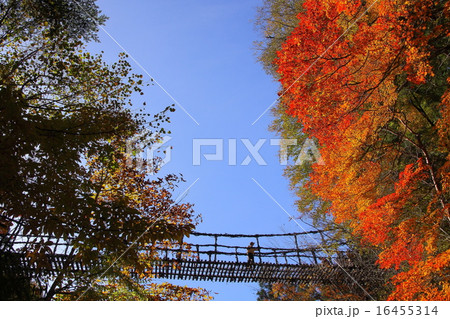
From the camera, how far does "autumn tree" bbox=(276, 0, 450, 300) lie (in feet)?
23.4

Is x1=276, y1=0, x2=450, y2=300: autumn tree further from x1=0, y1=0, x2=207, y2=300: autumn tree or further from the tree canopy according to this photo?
x1=0, y1=0, x2=207, y2=300: autumn tree

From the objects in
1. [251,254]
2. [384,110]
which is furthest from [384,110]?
[251,254]

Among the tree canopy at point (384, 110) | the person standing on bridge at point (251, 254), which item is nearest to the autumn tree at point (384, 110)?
the tree canopy at point (384, 110)

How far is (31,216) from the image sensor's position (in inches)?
177

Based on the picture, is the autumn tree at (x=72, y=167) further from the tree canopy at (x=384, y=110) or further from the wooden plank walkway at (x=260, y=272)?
the tree canopy at (x=384, y=110)

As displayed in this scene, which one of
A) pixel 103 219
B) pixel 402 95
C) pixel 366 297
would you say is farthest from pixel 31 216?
pixel 366 297

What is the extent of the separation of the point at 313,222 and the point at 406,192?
20.5ft

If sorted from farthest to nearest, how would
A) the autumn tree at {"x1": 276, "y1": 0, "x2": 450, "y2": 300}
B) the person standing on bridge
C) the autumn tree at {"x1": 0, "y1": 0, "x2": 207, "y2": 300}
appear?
the person standing on bridge < the autumn tree at {"x1": 276, "y1": 0, "x2": 450, "y2": 300} < the autumn tree at {"x1": 0, "y1": 0, "x2": 207, "y2": 300}

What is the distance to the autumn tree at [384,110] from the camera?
7.13 m

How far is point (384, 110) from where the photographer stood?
8.89 m

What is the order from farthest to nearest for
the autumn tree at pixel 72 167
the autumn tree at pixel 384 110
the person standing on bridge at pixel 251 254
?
1. the person standing on bridge at pixel 251 254
2. the autumn tree at pixel 384 110
3. the autumn tree at pixel 72 167

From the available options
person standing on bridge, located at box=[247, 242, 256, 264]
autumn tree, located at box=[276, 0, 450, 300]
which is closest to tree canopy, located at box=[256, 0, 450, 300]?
autumn tree, located at box=[276, 0, 450, 300]

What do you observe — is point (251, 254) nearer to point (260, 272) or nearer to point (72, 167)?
point (260, 272)
